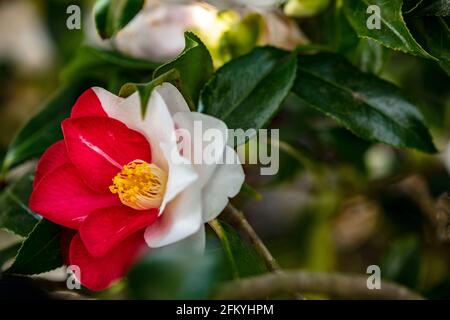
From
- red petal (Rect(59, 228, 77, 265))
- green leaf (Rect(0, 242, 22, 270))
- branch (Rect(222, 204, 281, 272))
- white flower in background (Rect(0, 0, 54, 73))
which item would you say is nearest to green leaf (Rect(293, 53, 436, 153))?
branch (Rect(222, 204, 281, 272))

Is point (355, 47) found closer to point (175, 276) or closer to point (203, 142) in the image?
point (203, 142)

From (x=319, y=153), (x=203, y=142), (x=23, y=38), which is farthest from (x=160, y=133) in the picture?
(x=23, y=38)

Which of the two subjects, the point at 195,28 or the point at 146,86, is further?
the point at 195,28

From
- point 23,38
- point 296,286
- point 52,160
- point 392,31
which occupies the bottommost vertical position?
point 296,286

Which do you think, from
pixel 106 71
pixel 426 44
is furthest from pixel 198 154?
pixel 106 71

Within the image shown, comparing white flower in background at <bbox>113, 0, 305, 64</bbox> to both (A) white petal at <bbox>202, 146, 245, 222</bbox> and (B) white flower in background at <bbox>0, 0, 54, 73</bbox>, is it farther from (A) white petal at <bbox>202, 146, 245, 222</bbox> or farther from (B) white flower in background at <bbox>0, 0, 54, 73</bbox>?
(B) white flower in background at <bbox>0, 0, 54, 73</bbox>

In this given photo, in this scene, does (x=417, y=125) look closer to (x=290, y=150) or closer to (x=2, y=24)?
(x=290, y=150)
